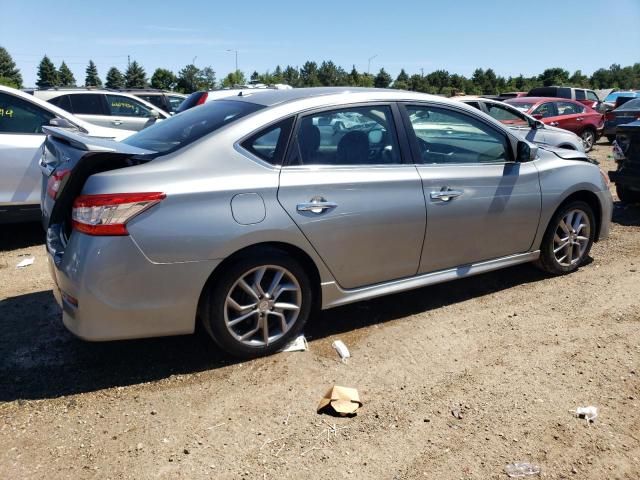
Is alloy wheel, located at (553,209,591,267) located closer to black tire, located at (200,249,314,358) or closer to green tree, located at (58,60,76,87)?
black tire, located at (200,249,314,358)

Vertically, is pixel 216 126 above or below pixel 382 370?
above

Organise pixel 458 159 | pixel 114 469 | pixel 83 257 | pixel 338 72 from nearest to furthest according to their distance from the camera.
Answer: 1. pixel 114 469
2. pixel 83 257
3. pixel 458 159
4. pixel 338 72

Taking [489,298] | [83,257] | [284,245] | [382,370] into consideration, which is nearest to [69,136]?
[83,257]

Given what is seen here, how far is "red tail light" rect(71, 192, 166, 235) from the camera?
293cm

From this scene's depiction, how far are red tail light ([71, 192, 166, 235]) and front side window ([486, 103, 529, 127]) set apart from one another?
8685mm

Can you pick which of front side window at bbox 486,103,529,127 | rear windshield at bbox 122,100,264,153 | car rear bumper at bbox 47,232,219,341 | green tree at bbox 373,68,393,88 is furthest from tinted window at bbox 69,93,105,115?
A: green tree at bbox 373,68,393,88

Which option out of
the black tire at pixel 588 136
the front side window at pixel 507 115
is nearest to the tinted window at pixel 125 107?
the front side window at pixel 507 115

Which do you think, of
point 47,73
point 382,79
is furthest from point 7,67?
point 382,79

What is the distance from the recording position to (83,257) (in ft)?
9.68

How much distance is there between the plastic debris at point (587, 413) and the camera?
9.53 ft

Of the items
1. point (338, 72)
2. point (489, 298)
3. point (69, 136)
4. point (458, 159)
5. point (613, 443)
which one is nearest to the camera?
point (613, 443)

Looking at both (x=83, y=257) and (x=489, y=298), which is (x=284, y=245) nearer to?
(x=83, y=257)

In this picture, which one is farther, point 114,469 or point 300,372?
point 300,372

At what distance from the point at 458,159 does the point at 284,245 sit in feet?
5.37
